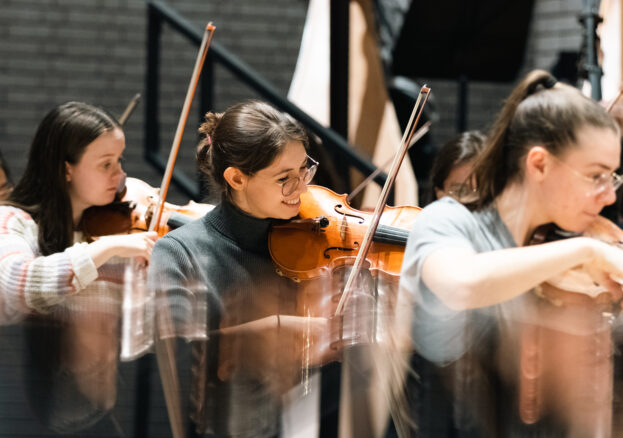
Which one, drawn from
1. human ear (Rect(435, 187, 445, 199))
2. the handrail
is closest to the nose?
human ear (Rect(435, 187, 445, 199))

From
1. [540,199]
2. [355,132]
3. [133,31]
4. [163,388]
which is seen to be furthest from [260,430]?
[133,31]

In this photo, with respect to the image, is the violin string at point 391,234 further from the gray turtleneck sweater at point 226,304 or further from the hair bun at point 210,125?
the hair bun at point 210,125

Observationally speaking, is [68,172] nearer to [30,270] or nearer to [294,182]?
[30,270]

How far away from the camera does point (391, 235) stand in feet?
3.66

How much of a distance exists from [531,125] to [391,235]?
11.8 inches

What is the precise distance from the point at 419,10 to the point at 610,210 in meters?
1.28

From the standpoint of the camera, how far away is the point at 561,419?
2.15 feet

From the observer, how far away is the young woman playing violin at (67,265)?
0.69 meters

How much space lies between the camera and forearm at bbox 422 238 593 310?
30.0 inches

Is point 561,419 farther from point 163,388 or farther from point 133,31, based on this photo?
point 133,31

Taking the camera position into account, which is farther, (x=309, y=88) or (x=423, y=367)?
(x=309, y=88)

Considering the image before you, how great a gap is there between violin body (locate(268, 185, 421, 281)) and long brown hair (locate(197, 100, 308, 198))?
0.10 metres

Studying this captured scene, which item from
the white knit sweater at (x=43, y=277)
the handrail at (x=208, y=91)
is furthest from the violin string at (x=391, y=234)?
the handrail at (x=208, y=91)

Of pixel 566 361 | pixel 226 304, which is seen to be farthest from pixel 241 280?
pixel 566 361
